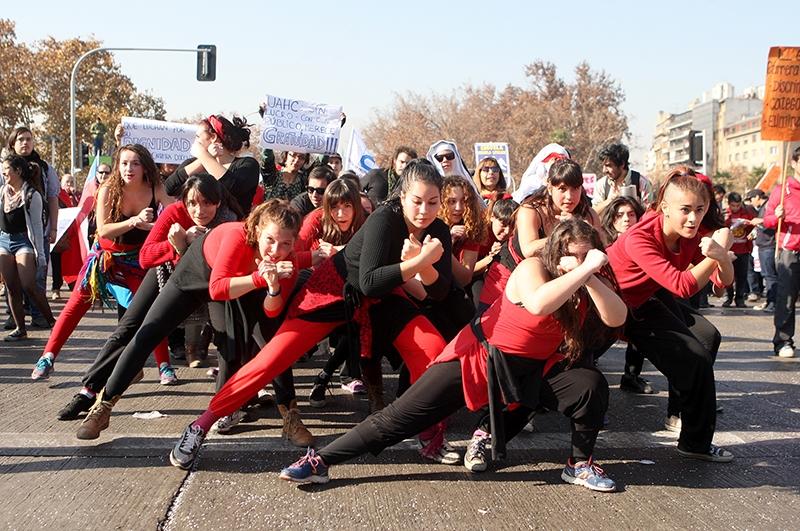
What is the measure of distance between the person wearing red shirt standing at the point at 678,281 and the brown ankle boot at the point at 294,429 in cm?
192

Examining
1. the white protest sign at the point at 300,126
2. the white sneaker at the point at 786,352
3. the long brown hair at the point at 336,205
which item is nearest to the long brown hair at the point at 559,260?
the long brown hair at the point at 336,205

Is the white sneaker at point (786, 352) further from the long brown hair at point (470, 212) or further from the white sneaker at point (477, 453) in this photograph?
the white sneaker at point (477, 453)

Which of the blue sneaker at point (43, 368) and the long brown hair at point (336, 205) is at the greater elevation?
the long brown hair at point (336, 205)

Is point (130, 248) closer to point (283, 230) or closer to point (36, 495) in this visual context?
point (283, 230)

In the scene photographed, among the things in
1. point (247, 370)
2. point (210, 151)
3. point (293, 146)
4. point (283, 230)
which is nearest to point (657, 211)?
point (283, 230)

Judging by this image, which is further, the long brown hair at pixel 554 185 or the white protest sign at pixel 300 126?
the white protest sign at pixel 300 126

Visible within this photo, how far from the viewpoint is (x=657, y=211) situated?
16.7 ft

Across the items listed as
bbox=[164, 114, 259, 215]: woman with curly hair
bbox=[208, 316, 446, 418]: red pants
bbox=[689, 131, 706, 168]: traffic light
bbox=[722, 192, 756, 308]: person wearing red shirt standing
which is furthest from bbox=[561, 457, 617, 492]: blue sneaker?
bbox=[689, 131, 706, 168]: traffic light

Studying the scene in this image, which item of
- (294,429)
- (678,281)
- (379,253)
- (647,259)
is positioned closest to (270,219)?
(379,253)

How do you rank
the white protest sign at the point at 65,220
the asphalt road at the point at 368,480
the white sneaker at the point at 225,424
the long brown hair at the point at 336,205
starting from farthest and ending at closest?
the white protest sign at the point at 65,220, the long brown hair at the point at 336,205, the white sneaker at the point at 225,424, the asphalt road at the point at 368,480

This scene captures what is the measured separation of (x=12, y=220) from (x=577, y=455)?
6.46 meters

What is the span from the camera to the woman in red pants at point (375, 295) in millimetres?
4516

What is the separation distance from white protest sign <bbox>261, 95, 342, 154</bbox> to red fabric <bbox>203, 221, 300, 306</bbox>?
4337mm

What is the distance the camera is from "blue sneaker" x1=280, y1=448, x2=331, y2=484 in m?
4.20
